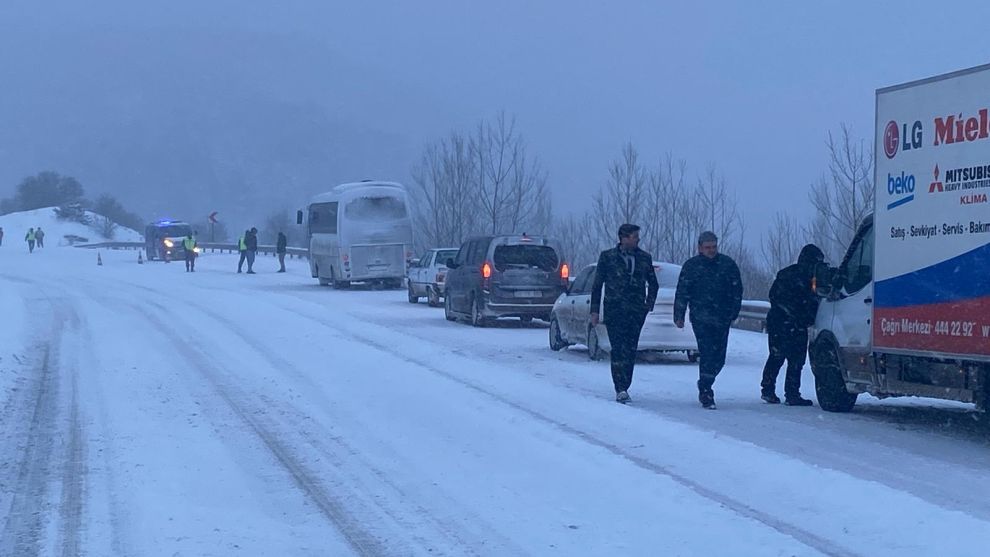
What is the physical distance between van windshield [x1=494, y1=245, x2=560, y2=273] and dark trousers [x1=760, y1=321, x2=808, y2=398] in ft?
37.1

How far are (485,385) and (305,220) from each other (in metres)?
32.1

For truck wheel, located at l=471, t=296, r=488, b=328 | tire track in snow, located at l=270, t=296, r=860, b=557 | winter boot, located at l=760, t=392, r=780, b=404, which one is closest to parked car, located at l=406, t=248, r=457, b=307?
truck wheel, located at l=471, t=296, r=488, b=328

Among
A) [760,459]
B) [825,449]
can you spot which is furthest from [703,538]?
[825,449]

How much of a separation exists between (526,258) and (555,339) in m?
4.68

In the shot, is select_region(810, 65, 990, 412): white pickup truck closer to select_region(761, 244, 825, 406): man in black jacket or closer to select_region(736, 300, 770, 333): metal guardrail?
select_region(761, 244, 825, 406): man in black jacket

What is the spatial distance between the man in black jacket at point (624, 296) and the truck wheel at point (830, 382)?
6.10 ft

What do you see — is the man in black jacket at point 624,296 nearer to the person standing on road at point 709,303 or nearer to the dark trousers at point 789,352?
the person standing on road at point 709,303

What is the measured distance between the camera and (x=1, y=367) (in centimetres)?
1620

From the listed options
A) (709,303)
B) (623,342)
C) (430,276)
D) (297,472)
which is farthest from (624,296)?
(430,276)

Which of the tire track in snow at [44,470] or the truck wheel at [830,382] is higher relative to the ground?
the truck wheel at [830,382]

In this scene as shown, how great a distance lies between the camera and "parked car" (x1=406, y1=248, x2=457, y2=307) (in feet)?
107

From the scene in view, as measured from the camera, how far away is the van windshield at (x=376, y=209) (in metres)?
40.2

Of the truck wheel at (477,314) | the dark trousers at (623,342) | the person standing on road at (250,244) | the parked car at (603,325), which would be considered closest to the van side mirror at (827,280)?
the dark trousers at (623,342)

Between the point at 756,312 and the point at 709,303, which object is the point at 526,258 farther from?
the point at 709,303
